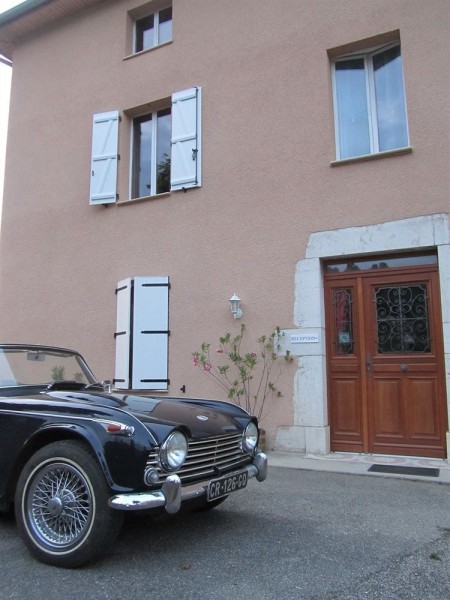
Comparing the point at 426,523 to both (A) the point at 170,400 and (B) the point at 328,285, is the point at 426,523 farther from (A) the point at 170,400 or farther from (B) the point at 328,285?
(B) the point at 328,285

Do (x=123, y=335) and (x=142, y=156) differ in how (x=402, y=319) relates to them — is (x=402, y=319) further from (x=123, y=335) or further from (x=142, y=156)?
(x=142, y=156)

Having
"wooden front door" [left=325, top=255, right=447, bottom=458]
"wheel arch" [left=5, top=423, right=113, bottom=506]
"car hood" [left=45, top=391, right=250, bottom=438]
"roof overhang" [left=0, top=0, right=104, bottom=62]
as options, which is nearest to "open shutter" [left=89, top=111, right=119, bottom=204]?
"roof overhang" [left=0, top=0, right=104, bottom=62]

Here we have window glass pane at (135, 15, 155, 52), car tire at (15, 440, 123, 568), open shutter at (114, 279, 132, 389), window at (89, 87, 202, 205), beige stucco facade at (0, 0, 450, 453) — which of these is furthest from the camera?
window glass pane at (135, 15, 155, 52)

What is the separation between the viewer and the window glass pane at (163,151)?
8.30 m

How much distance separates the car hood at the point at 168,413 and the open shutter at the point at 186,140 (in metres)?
4.58

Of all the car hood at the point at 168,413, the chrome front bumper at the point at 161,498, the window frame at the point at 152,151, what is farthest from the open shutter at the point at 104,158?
the chrome front bumper at the point at 161,498

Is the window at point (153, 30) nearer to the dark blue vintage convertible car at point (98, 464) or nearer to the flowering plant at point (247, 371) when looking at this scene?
the flowering plant at point (247, 371)

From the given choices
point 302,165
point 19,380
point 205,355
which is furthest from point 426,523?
point 302,165

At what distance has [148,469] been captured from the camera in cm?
276

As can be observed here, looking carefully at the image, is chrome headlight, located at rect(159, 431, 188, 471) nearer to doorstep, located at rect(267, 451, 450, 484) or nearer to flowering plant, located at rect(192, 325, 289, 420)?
doorstep, located at rect(267, 451, 450, 484)

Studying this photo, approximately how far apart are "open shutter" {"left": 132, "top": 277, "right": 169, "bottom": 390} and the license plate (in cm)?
417

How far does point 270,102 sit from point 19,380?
513 cm

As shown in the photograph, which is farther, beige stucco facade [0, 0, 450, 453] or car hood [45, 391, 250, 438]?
beige stucco facade [0, 0, 450, 453]

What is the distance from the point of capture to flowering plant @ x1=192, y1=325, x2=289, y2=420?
6.63 meters
